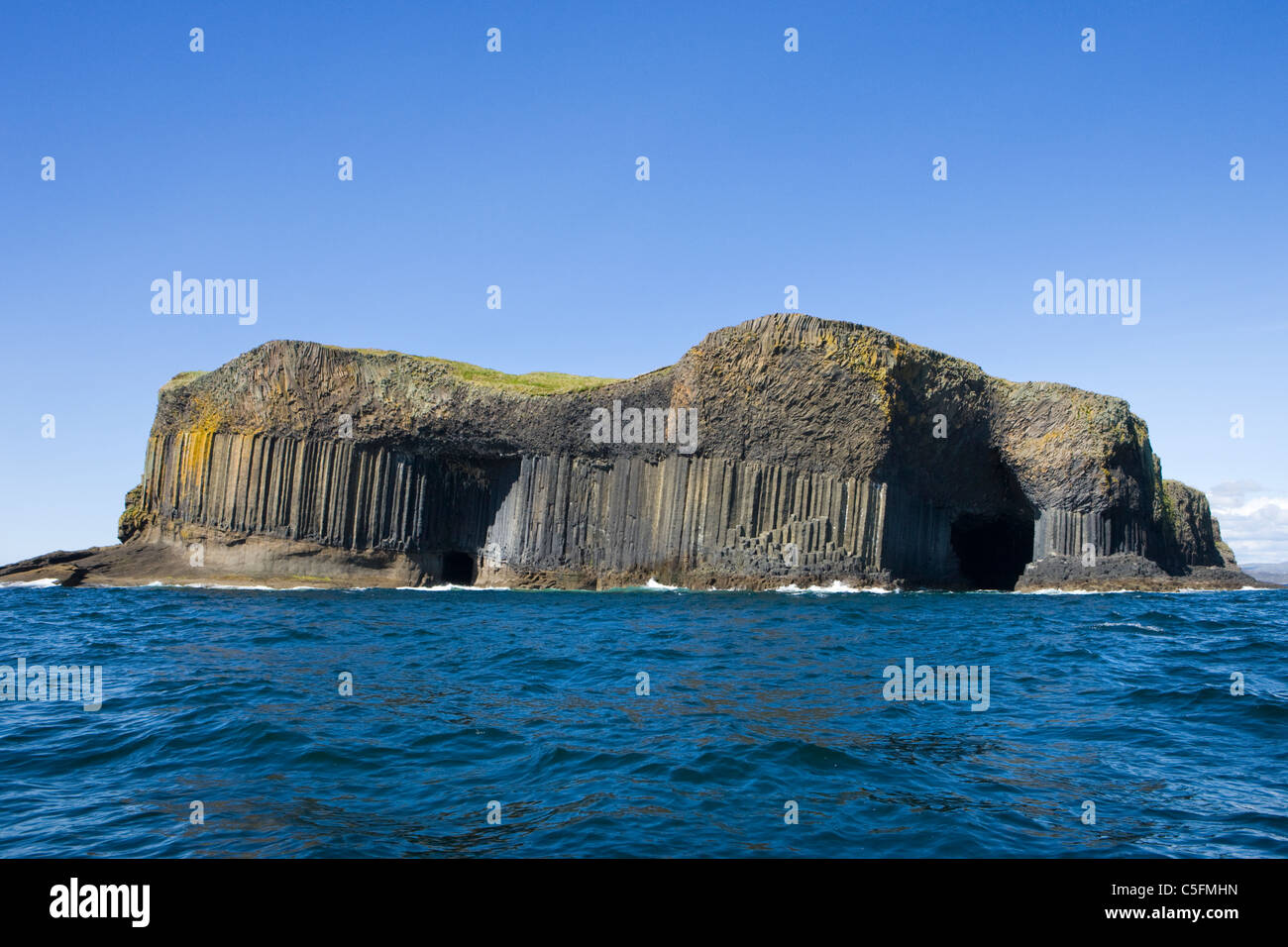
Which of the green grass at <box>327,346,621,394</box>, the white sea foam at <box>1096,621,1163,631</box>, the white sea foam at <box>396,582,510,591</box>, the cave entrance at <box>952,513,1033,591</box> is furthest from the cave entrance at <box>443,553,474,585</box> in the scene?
the white sea foam at <box>1096,621,1163,631</box>

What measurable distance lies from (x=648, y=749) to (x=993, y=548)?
41.0 meters

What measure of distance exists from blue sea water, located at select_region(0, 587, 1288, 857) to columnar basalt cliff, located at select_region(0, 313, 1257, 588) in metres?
18.4

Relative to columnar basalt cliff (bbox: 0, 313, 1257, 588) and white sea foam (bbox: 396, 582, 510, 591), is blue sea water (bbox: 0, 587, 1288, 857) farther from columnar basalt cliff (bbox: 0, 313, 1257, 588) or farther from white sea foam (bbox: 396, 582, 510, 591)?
white sea foam (bbox: 396, 582, 510, 591)

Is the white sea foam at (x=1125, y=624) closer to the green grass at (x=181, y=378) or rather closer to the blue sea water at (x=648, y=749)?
the blue sea water at (x=648, y=749)

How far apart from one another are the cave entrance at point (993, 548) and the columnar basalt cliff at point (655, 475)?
53cm

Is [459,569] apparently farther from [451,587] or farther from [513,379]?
[513,379]

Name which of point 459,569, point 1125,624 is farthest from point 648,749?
point 459,569

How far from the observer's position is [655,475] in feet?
128

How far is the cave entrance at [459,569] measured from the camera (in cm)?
4406

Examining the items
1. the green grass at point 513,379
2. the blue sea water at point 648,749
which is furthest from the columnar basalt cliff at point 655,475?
the blue sea water at point 648,749

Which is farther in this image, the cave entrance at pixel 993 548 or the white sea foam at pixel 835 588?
the cave entrance at pixel 993 548
